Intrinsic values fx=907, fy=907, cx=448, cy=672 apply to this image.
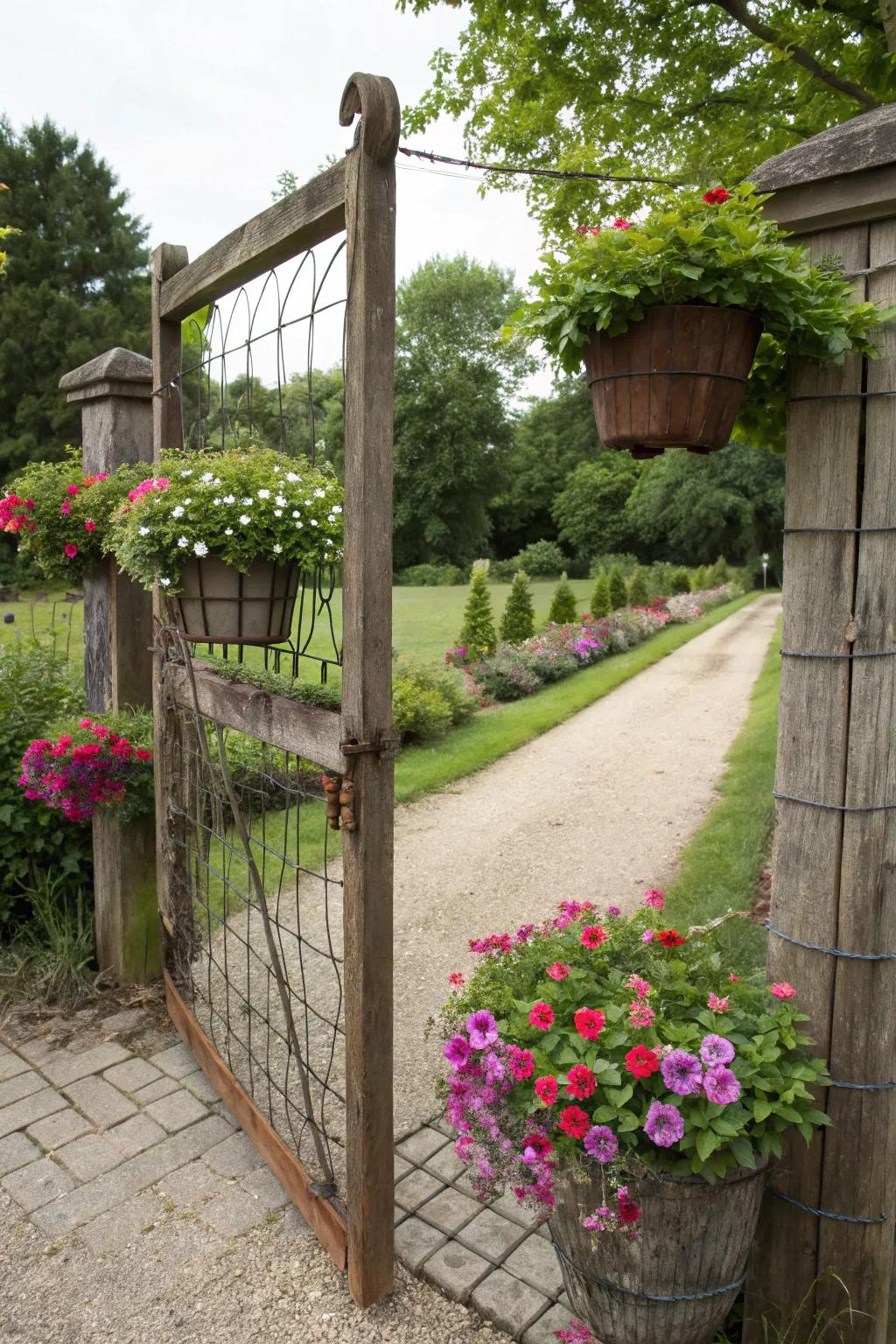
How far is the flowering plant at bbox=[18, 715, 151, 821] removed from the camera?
3441mm

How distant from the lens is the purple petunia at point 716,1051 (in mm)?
1718

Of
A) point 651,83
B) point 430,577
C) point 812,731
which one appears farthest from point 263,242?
point 430,577

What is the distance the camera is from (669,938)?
212 cm

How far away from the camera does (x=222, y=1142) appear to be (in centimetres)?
284

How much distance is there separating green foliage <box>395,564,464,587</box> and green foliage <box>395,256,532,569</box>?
3.17 m

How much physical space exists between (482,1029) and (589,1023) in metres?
0.26

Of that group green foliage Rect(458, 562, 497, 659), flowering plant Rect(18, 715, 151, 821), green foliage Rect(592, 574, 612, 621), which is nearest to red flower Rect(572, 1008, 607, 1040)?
flowering plant Rect(18, 715, 151, 821)

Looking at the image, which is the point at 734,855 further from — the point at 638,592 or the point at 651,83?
the point at 638,592

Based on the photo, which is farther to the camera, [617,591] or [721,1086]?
[617,591]

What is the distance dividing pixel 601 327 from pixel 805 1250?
1.96 m

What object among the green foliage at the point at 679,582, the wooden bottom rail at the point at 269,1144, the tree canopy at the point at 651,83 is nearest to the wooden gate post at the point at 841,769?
the wooden bottom rail at the point at 269,1144

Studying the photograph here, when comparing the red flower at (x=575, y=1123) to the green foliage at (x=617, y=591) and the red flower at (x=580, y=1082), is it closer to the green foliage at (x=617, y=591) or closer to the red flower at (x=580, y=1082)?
the red flower at (x=580, y=1082)

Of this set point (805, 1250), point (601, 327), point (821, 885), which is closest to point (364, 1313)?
point (805, 1250)

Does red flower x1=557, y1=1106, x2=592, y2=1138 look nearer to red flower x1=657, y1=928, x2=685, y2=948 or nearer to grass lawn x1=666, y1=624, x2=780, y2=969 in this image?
red flower x1=657, y1=928, x2=685, y2=948
